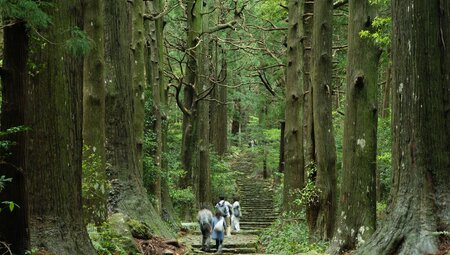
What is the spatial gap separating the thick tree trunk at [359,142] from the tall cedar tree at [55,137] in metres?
5.40

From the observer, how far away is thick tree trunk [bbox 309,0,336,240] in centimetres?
1350

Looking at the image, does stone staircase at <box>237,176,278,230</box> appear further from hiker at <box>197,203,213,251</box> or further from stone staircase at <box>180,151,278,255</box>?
hiker at <box>197,203,213,251</box>

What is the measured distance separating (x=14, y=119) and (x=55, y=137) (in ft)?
4.30

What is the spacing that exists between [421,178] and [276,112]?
99.3ft

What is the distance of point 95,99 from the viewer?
32.1 feet

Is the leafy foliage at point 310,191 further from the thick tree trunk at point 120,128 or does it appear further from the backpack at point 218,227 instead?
the thick tree trunk at point 120,128

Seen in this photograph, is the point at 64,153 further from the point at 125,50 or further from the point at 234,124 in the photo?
the point at 234,124

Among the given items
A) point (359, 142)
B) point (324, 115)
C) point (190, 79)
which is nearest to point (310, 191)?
point (324, 115)

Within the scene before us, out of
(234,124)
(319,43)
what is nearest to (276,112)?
(234,124)

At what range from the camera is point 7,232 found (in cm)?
509

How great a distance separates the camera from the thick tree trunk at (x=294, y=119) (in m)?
18.7

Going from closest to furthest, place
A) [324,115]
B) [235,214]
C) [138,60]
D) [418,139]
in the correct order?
[418,139] → [324,115] → [138,60] → [235,214]

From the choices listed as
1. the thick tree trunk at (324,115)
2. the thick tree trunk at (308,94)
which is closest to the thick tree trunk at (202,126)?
the thick tree trunk at (308,94)

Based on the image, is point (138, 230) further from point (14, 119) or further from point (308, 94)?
point (308, 94)
